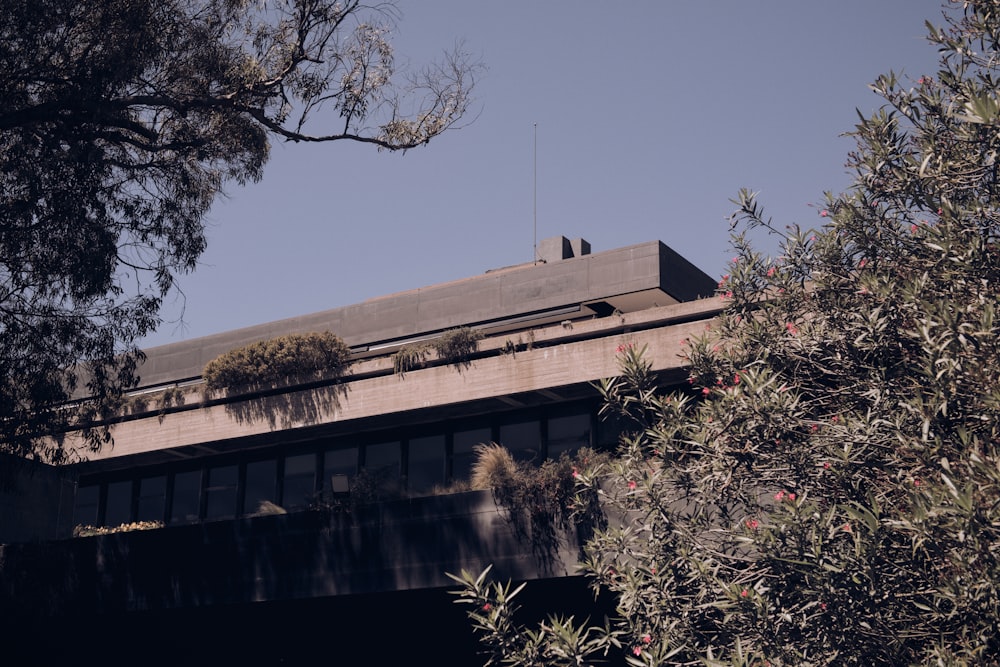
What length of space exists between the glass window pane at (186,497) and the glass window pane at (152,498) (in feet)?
1.39

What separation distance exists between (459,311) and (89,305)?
38.4 feet

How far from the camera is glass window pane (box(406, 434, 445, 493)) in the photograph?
27.2 m

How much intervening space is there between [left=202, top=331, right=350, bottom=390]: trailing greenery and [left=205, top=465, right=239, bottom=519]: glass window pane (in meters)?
2.69

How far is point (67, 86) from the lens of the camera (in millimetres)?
21828

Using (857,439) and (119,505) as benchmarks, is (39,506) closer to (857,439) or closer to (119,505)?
(119,505)

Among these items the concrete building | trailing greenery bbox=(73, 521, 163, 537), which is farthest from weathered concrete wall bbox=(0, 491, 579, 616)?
trailing greenery bbox=(73, 521, 163, 537)

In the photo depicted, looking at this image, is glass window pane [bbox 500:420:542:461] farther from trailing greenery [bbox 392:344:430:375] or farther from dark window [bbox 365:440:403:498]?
dark window [bbox 365:440:403:498]

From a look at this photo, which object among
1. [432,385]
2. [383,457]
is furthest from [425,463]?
[432,385]

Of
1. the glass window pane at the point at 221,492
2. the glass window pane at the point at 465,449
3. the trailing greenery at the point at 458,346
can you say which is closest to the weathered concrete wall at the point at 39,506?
the glass window pane at the point at 221,492

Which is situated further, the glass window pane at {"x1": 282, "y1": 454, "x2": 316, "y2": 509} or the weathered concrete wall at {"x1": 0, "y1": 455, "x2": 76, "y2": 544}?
the glass window pane at {"x1": 282, "y1": 454, "x2": 316, "y2": 509}

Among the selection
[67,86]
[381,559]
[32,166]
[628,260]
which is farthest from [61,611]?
[628,260]

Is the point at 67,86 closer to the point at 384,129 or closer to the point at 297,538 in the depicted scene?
the point at 384,129

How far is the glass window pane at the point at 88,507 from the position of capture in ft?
107

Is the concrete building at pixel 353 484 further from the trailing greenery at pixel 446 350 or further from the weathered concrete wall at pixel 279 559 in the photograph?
the trailing greenery at pixel 446 350
